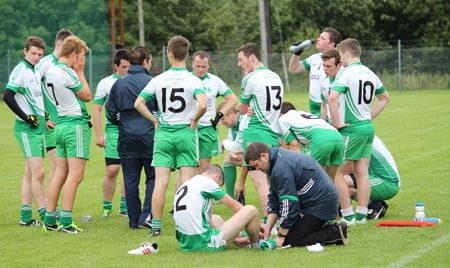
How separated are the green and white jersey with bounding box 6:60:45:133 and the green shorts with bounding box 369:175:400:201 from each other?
428cm

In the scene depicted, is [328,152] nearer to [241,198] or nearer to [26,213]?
[241,198]

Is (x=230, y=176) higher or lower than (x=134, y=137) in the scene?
lower

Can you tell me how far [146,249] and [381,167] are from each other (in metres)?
3.93

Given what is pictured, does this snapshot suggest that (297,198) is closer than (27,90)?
Yes

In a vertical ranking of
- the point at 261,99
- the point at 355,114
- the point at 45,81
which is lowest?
the point at 355,114

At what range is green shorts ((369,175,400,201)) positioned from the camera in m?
11.7

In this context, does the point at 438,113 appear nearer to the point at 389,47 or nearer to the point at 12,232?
the point at 12,232

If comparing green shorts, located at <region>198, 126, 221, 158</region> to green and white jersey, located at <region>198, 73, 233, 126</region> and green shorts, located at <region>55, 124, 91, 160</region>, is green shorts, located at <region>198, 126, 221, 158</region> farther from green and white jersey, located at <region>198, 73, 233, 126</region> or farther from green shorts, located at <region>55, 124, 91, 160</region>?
green shorts, located at <region>55, 124, 91, 160</region>

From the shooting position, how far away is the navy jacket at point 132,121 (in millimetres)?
11266

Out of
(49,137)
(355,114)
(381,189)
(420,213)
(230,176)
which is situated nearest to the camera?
(420,213)

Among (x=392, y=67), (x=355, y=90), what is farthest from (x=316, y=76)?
(x=392, y=67)

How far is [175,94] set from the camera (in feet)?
34.7

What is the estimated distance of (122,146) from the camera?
11.3 m

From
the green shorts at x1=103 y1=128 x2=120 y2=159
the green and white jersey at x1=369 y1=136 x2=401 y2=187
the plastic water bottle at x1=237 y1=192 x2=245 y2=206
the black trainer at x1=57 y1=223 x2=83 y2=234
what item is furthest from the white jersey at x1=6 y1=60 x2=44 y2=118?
the green and white jersey at x1=369 y1=136 x2=401 y2=187
